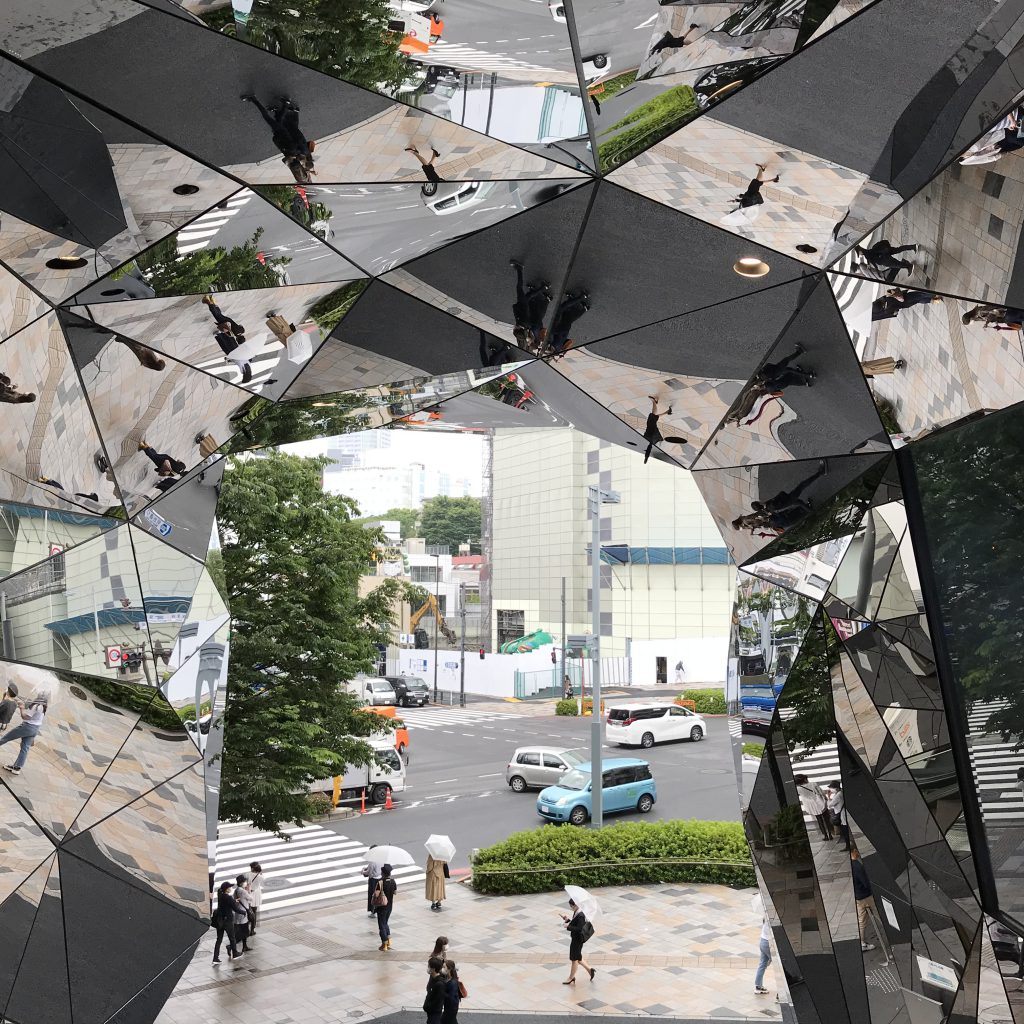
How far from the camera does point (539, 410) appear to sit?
9.90m

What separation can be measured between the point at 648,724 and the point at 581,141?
28769mm

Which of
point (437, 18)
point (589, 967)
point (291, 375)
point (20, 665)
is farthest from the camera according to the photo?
point (589, 967)

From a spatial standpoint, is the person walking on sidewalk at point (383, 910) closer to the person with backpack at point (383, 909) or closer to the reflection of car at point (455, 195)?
the person with backpack at point (383, 909)

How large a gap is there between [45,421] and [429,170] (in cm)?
323

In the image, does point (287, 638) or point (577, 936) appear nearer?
point (577, 936)

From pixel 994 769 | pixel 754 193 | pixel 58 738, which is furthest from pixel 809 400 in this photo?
pixel 58 738

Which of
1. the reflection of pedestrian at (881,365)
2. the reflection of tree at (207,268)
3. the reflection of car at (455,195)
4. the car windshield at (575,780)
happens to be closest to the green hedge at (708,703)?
the car windshield at (575,780)

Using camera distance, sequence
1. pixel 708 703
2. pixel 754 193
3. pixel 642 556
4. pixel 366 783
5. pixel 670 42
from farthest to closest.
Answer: pixel 642 556 < pixel 708 703 < pixel 366 783 < pixel 754 193 < pixel 670 42

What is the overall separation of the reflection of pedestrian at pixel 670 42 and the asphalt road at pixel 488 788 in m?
17.4

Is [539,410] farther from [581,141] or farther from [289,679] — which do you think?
[289,679]

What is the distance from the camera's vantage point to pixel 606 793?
2238cm

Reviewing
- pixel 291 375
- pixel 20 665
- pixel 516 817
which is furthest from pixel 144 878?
pixel 516 817

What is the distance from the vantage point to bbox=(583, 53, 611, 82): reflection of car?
4.55 meters

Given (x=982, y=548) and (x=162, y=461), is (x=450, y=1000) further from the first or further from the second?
(x=982, y=548)
